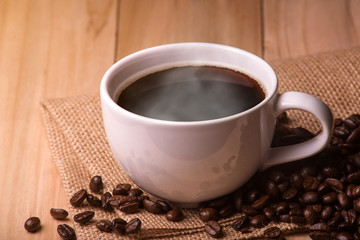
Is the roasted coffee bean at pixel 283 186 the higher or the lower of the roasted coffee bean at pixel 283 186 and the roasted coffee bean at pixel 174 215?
the higher

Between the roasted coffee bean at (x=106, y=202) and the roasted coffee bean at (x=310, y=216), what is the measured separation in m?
0.43

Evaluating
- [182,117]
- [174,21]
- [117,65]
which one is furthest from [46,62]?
[182,117]

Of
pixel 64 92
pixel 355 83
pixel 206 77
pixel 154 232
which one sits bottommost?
pixel 64 92

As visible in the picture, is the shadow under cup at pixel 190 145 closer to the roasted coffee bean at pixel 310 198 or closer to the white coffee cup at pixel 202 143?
the white coffee cup at pixel 202 143

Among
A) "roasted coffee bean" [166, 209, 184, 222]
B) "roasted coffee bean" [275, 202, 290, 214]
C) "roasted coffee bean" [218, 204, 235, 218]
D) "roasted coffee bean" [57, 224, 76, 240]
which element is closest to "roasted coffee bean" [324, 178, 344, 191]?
"roasted coffee bean" [275, 202, 290, 214]

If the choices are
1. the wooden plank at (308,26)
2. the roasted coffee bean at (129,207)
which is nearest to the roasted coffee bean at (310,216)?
the roasted coffee bean at (129,207)

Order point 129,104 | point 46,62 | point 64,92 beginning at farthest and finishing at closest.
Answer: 1. point 46,62
2. point 64,92
3. point 129,104

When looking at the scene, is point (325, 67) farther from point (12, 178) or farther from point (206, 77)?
point (12, 178)

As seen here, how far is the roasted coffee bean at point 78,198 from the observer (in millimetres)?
1276

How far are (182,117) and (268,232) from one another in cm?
30

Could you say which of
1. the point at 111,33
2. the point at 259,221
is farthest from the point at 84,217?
the point at 111,33

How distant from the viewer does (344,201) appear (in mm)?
1207

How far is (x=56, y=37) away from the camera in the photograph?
2.11 m

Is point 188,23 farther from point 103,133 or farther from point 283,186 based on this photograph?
point 283,186
